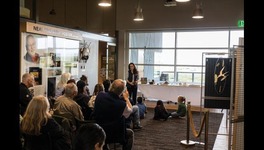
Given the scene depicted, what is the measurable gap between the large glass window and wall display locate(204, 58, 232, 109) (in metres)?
4.32

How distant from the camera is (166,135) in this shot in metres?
5.86

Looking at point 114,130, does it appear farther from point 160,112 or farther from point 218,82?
point 160,112

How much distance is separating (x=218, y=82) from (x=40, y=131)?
11.0 feet

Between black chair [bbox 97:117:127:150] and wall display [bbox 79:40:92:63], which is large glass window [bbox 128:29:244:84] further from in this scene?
black chair [bbox 97:117:127:150]

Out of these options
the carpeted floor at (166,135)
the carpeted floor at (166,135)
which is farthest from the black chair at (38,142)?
the carpeted floor at (166,135)

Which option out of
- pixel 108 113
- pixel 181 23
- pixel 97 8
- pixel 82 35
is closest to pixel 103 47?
pixel 97 8

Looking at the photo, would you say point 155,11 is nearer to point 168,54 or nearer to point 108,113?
point 168,54

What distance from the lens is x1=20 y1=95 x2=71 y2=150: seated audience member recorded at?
2.74 meters

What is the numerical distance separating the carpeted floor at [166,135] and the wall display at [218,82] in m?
0.84

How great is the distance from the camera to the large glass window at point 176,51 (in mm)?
9492

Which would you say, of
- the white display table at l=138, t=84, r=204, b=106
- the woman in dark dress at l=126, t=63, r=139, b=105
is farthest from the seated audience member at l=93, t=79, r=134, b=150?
the white display table at l=138, t=84, r=204, b=106

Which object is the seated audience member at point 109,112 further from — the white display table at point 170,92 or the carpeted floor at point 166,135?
the white display table at point 170,92
